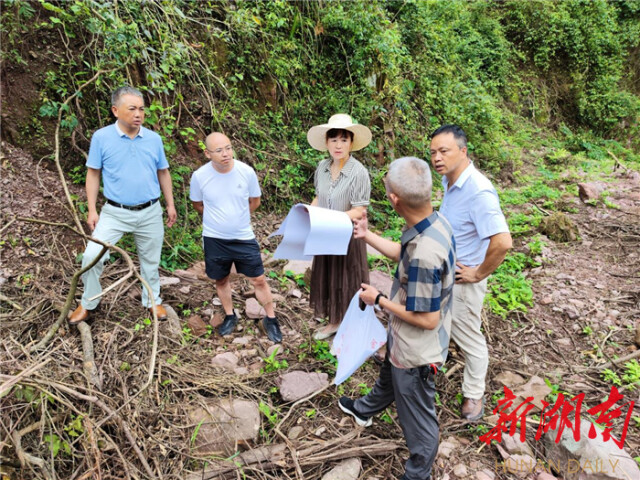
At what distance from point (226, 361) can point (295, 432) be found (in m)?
0.82

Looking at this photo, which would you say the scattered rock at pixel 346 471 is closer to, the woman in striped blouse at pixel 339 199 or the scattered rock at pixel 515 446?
the scattered rock at pixel 515 446

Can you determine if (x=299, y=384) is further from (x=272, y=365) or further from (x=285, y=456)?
(x=285, y=456)

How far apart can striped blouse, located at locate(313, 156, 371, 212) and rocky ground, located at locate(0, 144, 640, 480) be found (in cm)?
123

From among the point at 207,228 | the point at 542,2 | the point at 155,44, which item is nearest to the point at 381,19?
the point at 155,44

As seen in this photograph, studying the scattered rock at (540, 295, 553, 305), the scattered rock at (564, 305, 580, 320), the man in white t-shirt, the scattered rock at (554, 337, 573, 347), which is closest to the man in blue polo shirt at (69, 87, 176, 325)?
the man in white t-shirt

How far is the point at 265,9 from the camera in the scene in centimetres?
553

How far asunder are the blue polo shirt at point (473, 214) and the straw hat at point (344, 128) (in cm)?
74

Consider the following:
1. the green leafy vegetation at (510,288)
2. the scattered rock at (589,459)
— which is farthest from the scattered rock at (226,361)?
the green leafy vegetation at (510,288)

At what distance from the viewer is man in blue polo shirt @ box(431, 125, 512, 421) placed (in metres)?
2.25

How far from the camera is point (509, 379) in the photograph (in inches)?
119

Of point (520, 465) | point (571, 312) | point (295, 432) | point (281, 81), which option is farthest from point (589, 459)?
point (281, 81)

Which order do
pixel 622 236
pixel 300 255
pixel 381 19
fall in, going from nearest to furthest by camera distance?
pixel 300 255 < pixel 622 236 < pixel 381 19

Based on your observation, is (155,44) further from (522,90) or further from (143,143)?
(522,90)

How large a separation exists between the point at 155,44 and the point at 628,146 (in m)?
12.7
